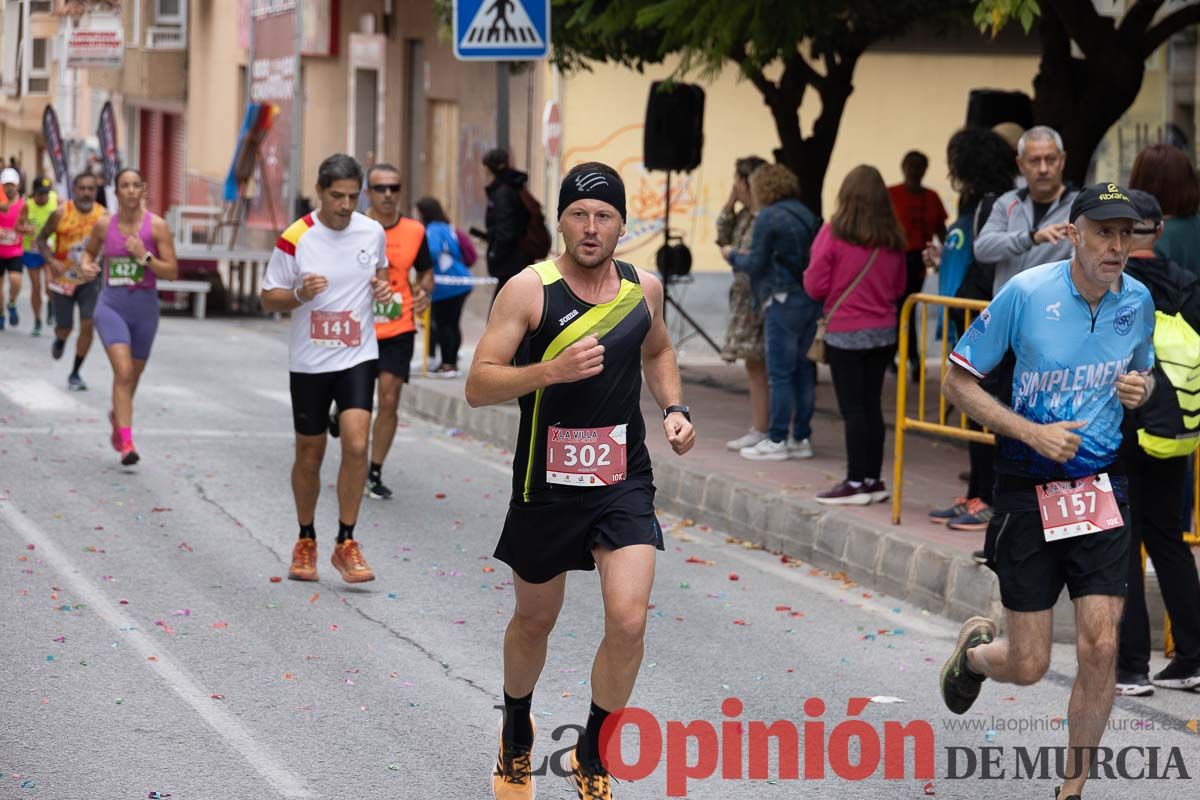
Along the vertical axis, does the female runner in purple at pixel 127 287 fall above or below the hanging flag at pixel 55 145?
below

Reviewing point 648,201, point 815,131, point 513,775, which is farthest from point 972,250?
point 648,201

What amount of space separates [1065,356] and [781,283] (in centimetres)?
655

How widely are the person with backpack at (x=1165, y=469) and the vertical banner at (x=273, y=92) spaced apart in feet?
101

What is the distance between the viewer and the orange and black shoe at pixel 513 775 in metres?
5.76

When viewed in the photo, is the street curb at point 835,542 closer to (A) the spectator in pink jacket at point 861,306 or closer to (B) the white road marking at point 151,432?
(A) the spectator in pink jacket at point 861,306

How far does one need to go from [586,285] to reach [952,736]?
2.30 m

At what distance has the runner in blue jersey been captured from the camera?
5754 mm

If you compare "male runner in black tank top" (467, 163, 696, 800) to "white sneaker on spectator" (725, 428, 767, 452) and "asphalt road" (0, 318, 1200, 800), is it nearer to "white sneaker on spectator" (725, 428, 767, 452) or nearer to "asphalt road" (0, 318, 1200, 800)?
"asphalt road" (0, 318, 1200, 800)

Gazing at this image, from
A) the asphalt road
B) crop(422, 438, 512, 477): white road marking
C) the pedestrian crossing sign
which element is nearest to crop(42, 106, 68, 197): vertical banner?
crop(422, 438, 512, 477): white road marking

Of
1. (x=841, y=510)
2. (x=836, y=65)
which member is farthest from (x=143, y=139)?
(x=841, y=510)

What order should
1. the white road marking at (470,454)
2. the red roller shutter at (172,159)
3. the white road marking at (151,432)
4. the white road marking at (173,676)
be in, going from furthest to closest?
the red roller shutter at (172,159) < the white road marking at (151,432) < the white road marking at (470,454) < the white road marking at (173,676)

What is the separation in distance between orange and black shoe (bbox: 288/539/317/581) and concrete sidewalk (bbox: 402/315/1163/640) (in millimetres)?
2708

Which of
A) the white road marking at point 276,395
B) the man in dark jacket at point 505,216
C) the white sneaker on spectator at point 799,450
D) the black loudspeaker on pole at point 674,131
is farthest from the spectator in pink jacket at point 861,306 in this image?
the white road marking at point 276,395

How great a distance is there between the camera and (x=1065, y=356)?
5832 mm
